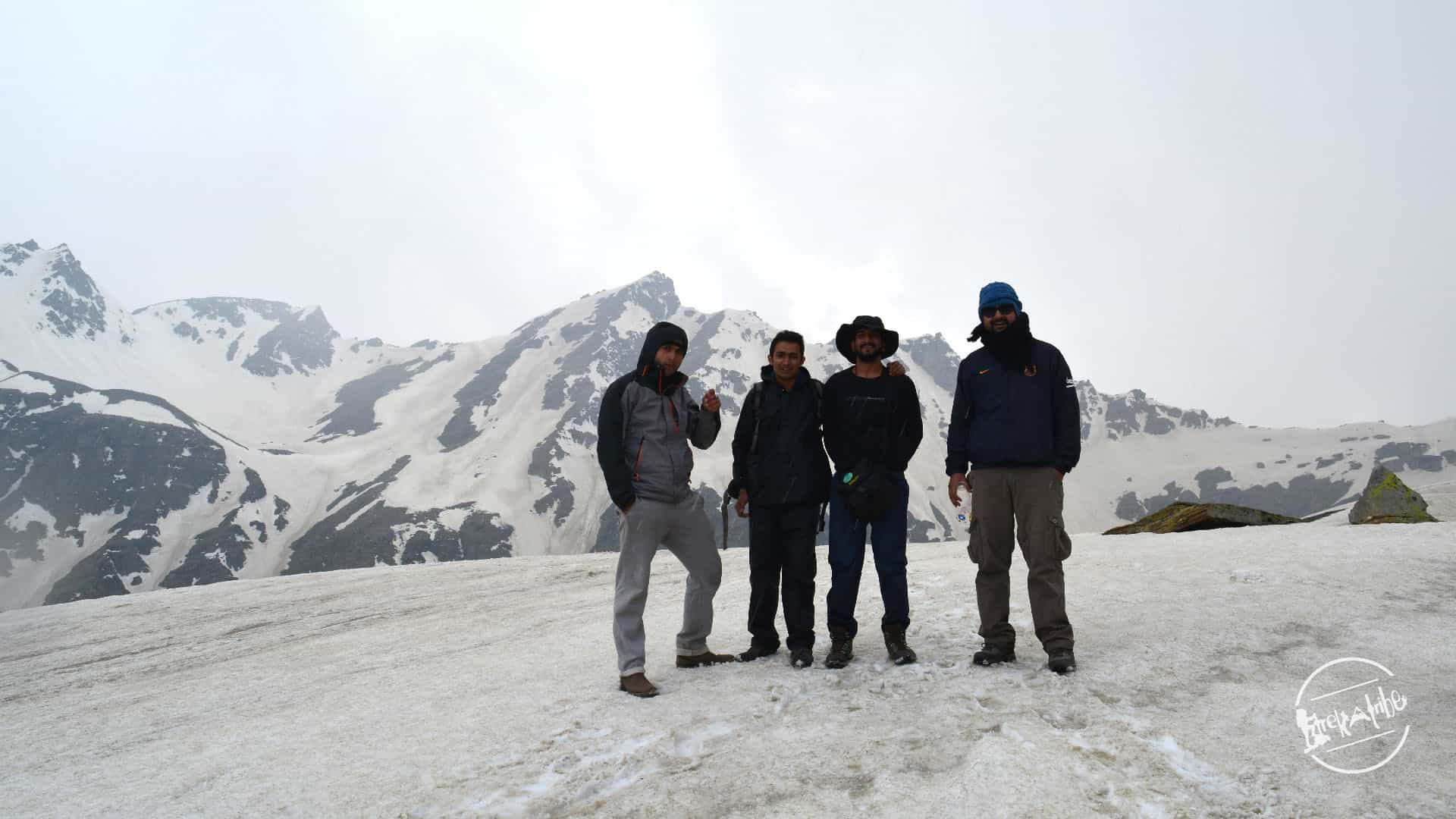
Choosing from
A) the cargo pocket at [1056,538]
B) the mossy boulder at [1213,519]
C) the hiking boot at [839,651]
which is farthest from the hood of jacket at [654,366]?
the mossy boulder at [1213,519]

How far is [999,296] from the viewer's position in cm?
548

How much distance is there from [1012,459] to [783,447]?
1785 mm

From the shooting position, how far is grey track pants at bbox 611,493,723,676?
5195 millimetres

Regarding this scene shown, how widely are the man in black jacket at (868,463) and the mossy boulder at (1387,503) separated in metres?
14.1

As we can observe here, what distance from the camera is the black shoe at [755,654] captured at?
569 cm

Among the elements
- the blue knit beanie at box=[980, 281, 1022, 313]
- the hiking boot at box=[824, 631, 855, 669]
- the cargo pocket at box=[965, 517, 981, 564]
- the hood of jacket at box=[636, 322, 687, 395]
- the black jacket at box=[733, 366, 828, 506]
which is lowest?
the hiking boot at box=[824, 631, 855, 669]

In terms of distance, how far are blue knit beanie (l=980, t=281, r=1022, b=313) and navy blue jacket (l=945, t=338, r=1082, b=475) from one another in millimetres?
360

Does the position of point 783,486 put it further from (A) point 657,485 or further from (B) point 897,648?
(B) point 897,648

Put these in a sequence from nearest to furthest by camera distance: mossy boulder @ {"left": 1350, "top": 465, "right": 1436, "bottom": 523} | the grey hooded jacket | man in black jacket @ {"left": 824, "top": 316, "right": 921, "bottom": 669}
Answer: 1. the grey hooded jacket
2. man in black jacket @ {"left": 824, "top": 316, "right": 921, "bottom": 669}
3. mossy boulder @ {"left": 1350, "top": 465, "right": 1436, "bottom": 523}

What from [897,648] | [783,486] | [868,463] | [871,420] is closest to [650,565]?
[783,486]

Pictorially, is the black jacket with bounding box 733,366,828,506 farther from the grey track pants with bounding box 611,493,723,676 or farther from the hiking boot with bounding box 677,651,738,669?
the hiking boot with bounding box 677,651,738,669

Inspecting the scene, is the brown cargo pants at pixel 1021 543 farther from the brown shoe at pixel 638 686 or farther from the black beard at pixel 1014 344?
the brown shoe at pixel 638 686

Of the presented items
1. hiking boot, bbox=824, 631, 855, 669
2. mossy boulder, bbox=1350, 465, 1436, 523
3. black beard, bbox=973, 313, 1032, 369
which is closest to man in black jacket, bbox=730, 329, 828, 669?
hiking boot, bbox=824, 631, 855, 669

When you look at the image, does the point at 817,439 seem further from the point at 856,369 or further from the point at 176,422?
the point at 176,422
